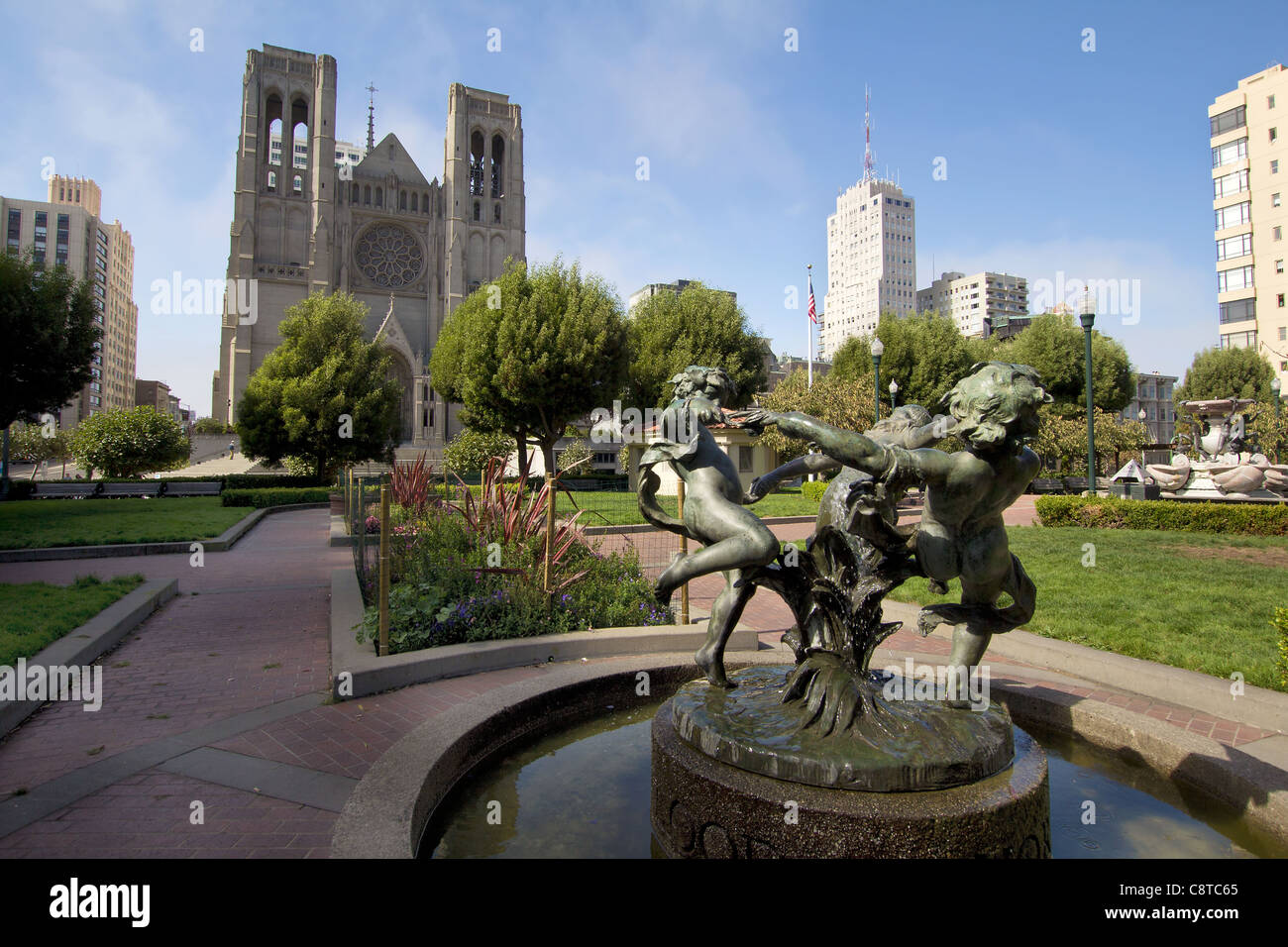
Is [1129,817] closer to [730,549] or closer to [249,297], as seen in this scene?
[730,549]

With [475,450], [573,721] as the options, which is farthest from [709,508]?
[475,450]

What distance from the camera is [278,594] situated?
933 cm

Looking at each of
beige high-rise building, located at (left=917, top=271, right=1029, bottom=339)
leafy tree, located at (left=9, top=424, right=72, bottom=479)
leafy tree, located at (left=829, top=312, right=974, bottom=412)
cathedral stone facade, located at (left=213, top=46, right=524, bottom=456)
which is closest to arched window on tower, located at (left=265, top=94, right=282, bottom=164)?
cathedral stone facade, located at (left=213, top=46, right=524, bottom=456)

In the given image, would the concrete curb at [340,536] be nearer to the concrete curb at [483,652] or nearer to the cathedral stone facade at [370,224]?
the concrete curb at [483,652]

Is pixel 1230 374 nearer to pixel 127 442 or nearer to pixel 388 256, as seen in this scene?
pixel 127 442

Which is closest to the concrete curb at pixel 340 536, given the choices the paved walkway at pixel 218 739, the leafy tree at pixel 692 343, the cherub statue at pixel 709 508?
the paved walkway at pixel 218 739

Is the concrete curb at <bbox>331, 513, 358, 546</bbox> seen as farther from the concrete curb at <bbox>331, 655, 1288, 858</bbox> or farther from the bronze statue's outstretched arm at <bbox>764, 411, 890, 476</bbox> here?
the bronze statue's outstretched arm at <bbox>764, 411, 890, 476</bbox>

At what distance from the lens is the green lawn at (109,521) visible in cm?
1362

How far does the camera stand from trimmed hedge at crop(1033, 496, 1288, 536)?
13.6 m

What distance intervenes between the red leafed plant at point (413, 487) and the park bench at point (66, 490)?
20.2 meters

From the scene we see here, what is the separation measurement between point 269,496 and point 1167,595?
2594cm

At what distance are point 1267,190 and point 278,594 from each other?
65935mm

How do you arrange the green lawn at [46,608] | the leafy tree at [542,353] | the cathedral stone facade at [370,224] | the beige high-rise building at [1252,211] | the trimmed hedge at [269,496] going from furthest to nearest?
the cathedral stone facade at [370,224] → the beige high-rise building at [1252,211] → the leafy tree at [542,353] → the trimmed hedge at [269,496] → the green lawn at [46,608]
